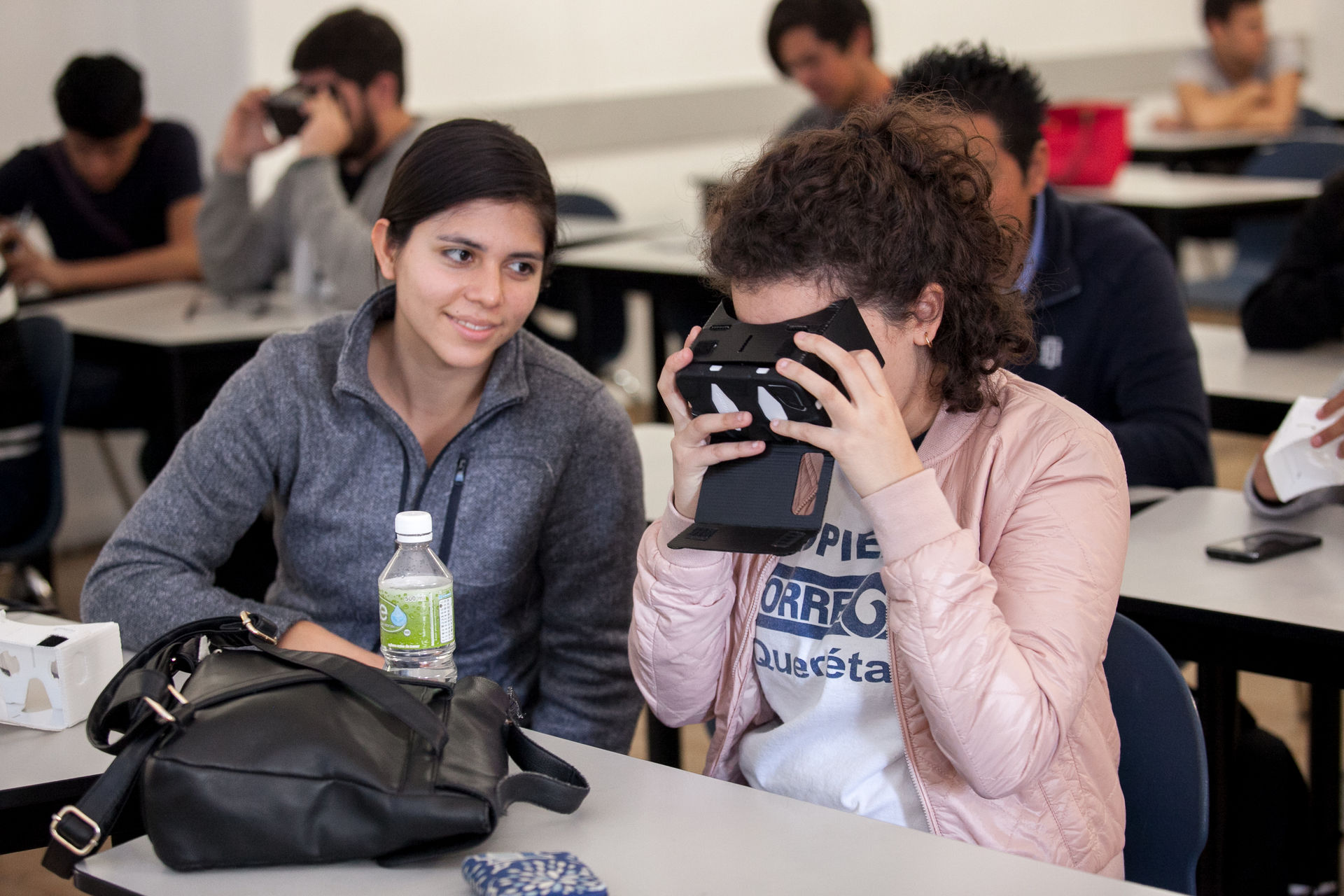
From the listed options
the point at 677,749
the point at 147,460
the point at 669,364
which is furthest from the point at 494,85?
the point at 669,364

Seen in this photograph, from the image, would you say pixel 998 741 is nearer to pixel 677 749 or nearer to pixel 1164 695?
pixel 1164 695

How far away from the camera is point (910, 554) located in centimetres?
109

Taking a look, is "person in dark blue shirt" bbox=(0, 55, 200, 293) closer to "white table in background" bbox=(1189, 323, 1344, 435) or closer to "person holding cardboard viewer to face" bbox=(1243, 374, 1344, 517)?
"white table in background" bbox=(1189, 323, 1344, 435)

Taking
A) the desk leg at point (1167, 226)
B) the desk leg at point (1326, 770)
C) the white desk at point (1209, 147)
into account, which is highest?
the white desk at point (1209, 147)

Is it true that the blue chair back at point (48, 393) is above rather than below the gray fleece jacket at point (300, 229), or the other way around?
below

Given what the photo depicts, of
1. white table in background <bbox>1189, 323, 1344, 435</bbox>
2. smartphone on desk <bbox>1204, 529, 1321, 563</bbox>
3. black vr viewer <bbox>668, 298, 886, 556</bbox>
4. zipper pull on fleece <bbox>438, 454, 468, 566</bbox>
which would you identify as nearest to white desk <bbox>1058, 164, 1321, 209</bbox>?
white table in background <bbox>1189, 323, 1344, 435</bbox>

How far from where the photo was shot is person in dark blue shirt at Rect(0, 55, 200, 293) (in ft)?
12.0

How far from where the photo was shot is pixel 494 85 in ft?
16.8

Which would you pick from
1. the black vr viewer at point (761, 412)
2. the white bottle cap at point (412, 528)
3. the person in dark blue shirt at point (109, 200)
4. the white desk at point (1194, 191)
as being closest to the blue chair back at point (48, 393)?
the person in dark blue shirt at point (109, 200)

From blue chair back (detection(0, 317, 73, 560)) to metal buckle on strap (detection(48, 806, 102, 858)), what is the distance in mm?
1869

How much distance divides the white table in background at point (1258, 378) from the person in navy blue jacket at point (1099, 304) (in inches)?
5.3

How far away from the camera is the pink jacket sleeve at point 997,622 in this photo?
1.08m

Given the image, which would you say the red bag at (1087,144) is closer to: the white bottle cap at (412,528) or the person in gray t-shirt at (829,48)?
the person in gray t-shirt at (829,48)

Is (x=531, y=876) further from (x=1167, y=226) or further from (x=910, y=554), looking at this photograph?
(x=1167, y=226)
